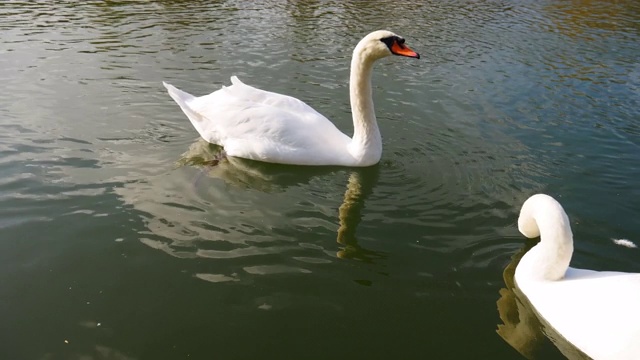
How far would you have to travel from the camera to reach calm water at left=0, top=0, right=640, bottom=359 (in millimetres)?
4512

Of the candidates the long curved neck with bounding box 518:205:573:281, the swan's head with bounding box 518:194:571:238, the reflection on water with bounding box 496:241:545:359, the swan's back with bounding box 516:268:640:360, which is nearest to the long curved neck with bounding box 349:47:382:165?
the swan's head with bounding box 518:194:571:238

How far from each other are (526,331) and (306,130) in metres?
3.71

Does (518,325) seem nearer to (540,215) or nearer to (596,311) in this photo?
(596,311)

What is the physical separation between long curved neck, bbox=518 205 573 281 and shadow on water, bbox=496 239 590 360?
27 centimetres

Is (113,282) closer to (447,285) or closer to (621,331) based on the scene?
(447,285)

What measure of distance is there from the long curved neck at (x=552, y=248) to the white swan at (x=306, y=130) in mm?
2822

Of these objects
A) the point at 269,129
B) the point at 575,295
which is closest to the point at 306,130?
the point at 269,129

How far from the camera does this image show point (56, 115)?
28.6 feet

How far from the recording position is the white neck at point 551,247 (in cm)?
458

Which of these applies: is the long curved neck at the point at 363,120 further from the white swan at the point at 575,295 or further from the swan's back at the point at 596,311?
the swan's back at the point at 596,311

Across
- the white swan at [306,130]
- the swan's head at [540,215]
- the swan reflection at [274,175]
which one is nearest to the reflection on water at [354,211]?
the swan reflection at [274,175]

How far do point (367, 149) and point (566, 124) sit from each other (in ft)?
12.4

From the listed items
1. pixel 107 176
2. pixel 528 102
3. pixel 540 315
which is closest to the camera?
pixel 540 315

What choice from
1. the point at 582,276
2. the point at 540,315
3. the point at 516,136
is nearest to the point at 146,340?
→ the point at 540,315
